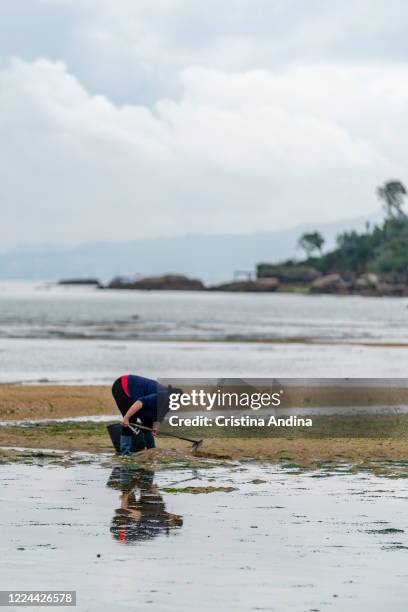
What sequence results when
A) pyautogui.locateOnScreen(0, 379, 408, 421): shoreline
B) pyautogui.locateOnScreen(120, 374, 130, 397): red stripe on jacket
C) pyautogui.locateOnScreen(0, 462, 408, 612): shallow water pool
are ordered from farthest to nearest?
pyautogui.locateOnScreen(0, 379, 408, 421): shoreline → pyautogui.locateOnScreen(120, 374, 130, 397): red stripe on jacket → pyautogui.locateOnScreen(0, 462, 408, 612): shallow water pool

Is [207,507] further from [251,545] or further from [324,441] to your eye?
[324,441]

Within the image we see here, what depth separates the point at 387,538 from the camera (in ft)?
44.0

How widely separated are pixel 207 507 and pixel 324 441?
7.82 meters

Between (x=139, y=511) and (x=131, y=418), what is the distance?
184 inches

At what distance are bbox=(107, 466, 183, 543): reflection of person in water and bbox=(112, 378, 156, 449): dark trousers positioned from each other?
136 cm

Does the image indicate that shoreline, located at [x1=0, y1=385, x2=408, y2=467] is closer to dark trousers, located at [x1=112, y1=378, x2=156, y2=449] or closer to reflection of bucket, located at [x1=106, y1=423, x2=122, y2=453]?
dark trousers, located at [x1=112, y1=378, x2=156, y2=449]

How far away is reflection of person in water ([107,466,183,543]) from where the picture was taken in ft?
44.8

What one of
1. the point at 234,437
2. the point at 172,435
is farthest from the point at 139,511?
the point at 234,437

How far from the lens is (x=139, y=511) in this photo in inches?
592

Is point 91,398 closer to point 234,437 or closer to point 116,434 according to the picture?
point 234,437

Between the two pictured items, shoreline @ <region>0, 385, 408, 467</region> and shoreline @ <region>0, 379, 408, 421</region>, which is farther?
shoreline @ <region>0, 379, 408, 421</region>

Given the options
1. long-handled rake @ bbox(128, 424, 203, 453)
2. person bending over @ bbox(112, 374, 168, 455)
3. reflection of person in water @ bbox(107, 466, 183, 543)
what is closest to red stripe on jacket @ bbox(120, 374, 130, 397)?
person bending over @ bbox(112, 374, 168, 455)

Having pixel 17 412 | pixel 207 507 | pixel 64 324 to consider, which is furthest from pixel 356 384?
pixel 64 324

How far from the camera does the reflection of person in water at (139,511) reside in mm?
13664
